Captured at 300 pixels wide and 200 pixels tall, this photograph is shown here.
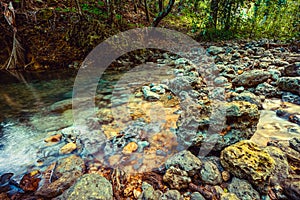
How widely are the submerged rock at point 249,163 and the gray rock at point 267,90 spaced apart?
6.98 ft

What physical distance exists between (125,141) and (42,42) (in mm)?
6698

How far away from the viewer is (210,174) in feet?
4.93

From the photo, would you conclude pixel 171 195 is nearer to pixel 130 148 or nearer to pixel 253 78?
pixel 130 148

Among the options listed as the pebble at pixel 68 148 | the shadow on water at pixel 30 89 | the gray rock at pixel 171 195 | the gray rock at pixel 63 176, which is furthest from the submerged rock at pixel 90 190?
the shadow on water at pixel 30 89

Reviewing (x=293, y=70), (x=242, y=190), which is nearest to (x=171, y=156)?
(x=242, y=190)

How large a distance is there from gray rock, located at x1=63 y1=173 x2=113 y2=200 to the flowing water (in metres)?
0.90

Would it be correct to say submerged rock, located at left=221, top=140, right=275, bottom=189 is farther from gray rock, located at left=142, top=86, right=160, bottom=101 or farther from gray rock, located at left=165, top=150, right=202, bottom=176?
gray rock, located at left=142, top=86, right=160, bottom=101

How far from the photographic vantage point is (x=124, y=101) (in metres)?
3.61

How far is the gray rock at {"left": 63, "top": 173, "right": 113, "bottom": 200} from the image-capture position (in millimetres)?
1272

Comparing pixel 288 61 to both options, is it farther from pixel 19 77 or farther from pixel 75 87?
pixel 19 77

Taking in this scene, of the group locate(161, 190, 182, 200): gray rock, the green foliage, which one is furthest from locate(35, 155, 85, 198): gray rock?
the green foliage

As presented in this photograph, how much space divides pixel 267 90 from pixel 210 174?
2.61 m

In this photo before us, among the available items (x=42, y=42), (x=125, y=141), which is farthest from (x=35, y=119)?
(x=42, y=42)

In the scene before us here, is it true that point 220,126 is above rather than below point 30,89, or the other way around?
below
